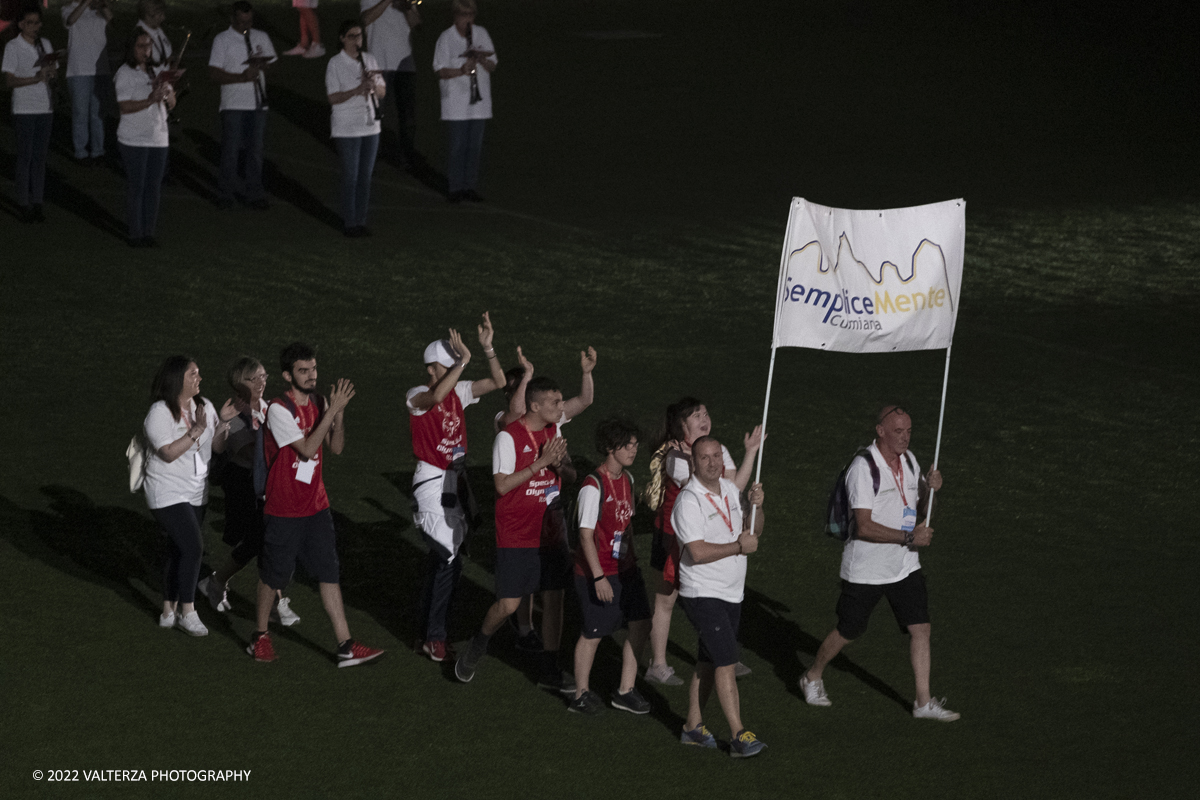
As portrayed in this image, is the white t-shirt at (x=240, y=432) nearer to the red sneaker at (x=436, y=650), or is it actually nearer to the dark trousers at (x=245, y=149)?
the red sneaker at (x=436, y=650)

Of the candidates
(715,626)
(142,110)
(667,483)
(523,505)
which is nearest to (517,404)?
(523,505)

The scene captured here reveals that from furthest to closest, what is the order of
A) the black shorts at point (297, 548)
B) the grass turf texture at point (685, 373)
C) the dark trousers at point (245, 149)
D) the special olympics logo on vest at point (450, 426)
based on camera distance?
the dark trousers at point (245, 149) < the special olympics logo on vest at point (450, 426) < the black shorts at point (297, 548) < the grass turf texture at point (685, 373)

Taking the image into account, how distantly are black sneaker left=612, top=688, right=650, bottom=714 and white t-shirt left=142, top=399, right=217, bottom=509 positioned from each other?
2.68 m

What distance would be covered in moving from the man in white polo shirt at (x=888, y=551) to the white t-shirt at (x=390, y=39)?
12761mm

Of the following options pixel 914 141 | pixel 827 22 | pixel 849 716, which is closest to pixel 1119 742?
pixel 849 716

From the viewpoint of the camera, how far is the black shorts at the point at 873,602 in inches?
334

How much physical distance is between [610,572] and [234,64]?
1086 centimetres

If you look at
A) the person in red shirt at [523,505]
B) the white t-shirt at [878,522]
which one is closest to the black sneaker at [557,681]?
the person in red shirt at [523,505]

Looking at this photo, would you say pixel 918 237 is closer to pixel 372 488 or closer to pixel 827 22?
pixel 372 488

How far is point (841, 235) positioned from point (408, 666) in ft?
11.3

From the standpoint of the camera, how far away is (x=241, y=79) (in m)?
17.4

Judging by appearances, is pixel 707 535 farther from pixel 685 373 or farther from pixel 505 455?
pixel 685 373

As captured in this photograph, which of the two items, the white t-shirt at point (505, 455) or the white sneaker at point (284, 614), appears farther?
the white sneaker at point (284, 614)

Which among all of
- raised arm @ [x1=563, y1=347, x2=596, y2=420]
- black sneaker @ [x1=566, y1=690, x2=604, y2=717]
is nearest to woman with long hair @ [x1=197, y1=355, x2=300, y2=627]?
raised arm @ [x1=563, y1=347, x2=596, y2=420]
